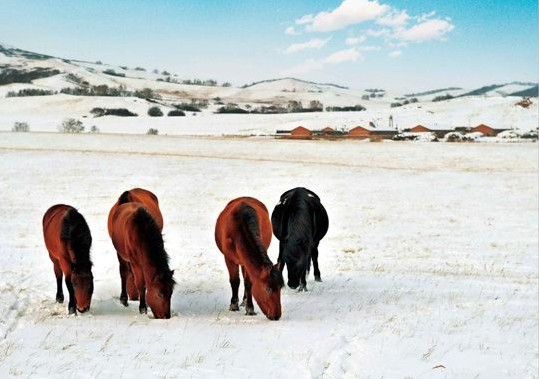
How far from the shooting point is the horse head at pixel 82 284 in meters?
7.91

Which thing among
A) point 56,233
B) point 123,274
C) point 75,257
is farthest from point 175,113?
point 75,257

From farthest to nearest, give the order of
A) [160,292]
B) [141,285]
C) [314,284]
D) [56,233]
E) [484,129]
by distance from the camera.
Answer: [484,129] → [314,284] → [56,233] → [141,285] → [160,292]

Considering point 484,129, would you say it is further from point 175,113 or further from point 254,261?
point 254,261

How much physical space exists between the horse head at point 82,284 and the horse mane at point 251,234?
2555 mm

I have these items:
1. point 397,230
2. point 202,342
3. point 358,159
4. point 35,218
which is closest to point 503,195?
point 397,230

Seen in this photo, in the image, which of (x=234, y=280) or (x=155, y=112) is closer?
(x=234, y=280)

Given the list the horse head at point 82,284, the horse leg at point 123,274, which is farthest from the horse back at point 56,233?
the horse leg at point 123,274

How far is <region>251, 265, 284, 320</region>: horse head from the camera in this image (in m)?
7.57

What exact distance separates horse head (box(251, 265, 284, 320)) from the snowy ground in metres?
0.26

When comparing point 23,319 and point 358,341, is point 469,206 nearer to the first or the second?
point 358,341

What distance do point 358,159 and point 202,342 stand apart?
133ft

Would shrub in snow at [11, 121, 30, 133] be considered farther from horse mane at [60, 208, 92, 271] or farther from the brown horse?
the brown horse

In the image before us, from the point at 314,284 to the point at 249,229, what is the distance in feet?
12.7

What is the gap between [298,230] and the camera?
9.92 metres
